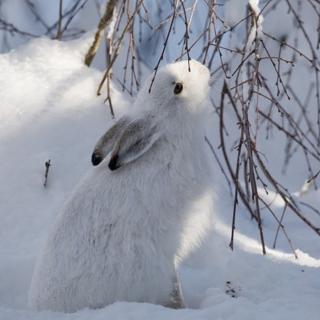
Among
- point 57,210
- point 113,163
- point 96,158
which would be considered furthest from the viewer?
point 57,210

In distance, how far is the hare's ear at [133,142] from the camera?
1995mm

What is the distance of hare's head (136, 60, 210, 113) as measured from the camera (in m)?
2.17

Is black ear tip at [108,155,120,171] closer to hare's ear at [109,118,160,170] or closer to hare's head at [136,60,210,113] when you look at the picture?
hare's ear at [109,118,160,170]

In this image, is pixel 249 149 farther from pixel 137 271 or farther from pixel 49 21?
pixel 49 21

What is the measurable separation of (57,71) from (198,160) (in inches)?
55.4

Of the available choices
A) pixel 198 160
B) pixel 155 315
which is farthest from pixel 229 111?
pixel 155 315

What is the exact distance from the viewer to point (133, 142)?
202 cm

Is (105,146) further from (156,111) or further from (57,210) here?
(57,210)

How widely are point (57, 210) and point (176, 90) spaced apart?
0.85 m

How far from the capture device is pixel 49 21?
14.7ft

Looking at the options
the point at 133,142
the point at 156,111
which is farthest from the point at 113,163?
the point at 156,111

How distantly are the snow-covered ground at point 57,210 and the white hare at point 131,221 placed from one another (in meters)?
Answer: 0.14

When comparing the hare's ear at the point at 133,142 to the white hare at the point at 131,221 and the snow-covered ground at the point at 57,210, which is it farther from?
the snow-covered ground at the point at 57,210

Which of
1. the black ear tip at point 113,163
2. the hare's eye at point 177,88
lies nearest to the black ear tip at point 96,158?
the black ear tip at point 113,163
